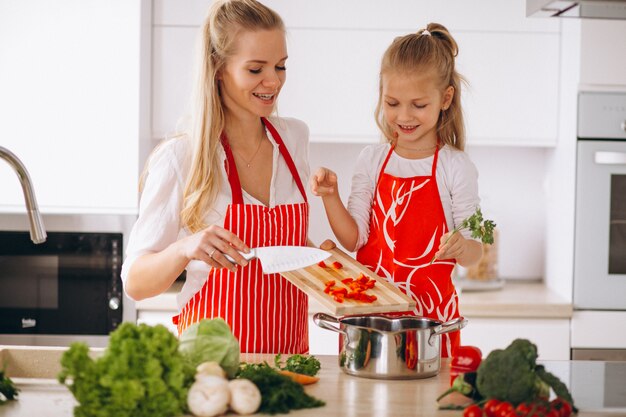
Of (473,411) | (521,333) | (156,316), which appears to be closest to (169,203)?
(473,411)

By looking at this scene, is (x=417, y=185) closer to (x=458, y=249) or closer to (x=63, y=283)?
(x=458, y=249)

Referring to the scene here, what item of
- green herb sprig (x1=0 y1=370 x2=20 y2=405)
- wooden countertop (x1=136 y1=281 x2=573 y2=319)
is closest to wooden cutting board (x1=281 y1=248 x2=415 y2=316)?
green herb sprig (x1=0 y1=370 x2=20 y2=405)

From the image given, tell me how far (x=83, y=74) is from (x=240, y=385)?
6.28ft

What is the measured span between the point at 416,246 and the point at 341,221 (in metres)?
0.21

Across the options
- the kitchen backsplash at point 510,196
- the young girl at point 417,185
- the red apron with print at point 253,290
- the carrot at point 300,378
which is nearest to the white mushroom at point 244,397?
the carrot at point 300,378

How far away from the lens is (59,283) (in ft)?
10.4

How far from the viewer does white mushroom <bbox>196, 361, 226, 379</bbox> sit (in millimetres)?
1501

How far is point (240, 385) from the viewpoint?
1.47 metres

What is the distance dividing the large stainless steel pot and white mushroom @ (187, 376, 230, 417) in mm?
329

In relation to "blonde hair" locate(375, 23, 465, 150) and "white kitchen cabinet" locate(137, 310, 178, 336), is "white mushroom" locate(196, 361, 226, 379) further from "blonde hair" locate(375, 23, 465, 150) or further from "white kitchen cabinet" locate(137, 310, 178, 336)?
"white kitchen cabinet" locate(137, 310, 178, 336)

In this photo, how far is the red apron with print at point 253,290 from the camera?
2.05m

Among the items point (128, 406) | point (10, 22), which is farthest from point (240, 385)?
point (10, 22)

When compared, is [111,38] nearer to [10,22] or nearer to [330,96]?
[10,22]

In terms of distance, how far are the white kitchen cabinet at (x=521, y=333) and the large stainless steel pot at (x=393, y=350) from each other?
140 cm
